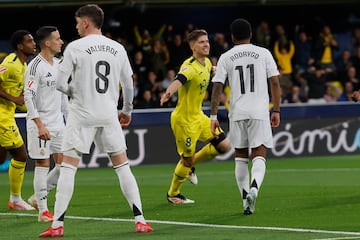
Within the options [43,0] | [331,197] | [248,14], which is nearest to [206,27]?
[248,14]

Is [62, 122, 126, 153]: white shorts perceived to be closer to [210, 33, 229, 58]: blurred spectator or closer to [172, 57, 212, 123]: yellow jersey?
[172, 57, 212, 123]: yellow jersey

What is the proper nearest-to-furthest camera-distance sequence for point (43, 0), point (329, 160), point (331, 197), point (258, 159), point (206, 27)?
point (258, 159)
point (331, 197)
point (329, 160)
point (43, 0)
point (206, 27)

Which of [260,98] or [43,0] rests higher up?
[43,0]

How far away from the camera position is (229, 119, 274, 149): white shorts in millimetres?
13547

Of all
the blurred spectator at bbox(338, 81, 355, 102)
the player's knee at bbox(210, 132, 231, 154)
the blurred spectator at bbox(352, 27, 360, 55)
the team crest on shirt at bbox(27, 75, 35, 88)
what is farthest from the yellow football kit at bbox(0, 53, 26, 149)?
the blurred spectator at bbox(352, 27, 360, 55)

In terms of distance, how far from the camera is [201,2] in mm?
31125

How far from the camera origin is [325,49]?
102ft

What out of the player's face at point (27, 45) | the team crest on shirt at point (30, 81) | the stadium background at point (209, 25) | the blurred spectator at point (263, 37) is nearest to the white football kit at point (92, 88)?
the team crest on shirt at point (30, 81)

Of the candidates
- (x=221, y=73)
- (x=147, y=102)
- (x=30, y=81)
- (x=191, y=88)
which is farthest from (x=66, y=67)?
(x=147, y=102)

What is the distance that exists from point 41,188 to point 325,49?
1865 cm

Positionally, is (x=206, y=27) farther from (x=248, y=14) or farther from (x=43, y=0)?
(x=43, y=0)

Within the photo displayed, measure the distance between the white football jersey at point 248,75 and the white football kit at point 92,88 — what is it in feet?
7.23

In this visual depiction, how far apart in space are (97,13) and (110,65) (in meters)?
0.55

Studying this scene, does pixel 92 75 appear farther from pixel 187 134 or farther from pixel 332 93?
pixel 332 93
